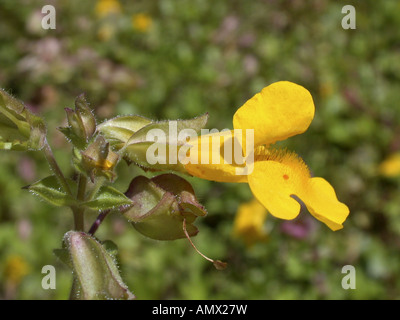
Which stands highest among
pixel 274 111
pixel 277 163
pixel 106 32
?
pixel 106 32

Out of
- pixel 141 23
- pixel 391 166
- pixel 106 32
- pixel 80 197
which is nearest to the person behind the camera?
pixel 80 197

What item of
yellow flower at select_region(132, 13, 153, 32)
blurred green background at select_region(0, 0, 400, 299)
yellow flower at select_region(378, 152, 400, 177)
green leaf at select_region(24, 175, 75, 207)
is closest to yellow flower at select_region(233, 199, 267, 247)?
blurred green background at select_region(0, 0, 400, 299)

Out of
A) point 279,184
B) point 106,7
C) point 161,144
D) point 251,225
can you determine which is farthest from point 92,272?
point 106,7

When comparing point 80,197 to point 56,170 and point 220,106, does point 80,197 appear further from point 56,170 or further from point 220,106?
point 220,106

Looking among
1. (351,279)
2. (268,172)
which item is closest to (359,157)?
(351,279)

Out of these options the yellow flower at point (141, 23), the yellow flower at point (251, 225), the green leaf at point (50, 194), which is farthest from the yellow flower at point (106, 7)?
the green leaf at point (50, 194)

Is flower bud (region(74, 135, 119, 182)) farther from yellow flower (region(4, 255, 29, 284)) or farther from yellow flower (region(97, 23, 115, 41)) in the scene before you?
yellow flower (region(97, 23, 115, 41))

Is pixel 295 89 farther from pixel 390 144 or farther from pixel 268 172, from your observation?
pixel 390 144
